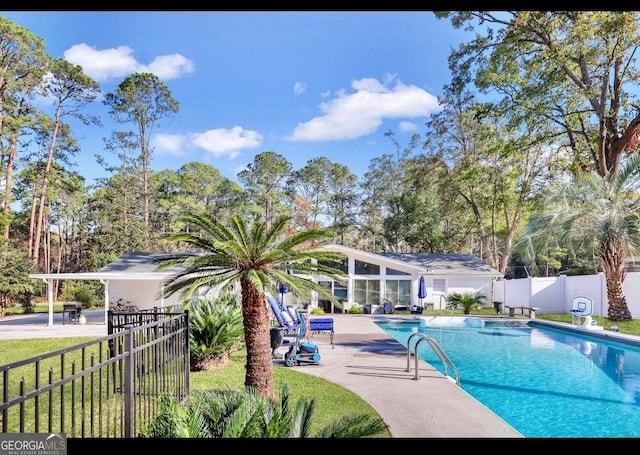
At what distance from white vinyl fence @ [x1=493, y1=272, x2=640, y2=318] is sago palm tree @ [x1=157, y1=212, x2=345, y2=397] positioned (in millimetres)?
15021

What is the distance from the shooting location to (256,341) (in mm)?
6473

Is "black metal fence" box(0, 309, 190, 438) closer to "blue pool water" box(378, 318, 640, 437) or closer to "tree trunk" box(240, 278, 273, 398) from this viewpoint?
"tree trunk" box(240, 278, 273, 398)

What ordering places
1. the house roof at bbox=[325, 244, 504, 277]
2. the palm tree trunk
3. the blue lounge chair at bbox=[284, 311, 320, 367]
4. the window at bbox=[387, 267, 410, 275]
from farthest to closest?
the window at bbox=[387, 267, 410, 275]
the house roof at bbox=[325, 244, 504, 277]
the palm tree trunk
the blue lounge chair at bbox=[284, 311, 320, 367]

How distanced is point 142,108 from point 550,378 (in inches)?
1206

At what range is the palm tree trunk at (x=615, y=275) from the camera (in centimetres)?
1562

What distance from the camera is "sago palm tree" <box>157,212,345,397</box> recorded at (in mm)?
6469

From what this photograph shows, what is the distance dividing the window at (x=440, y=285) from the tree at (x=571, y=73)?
8.53 metres

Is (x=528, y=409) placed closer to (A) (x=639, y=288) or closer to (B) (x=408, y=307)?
(A) (x=639, y=288)

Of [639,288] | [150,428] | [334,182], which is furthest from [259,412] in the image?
[334,182]

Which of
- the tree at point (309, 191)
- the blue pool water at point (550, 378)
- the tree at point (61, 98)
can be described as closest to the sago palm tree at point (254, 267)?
the blue pool water at point (550, 378)

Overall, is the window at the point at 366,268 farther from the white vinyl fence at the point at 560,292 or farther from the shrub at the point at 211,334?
the shrub at the point at 211,334

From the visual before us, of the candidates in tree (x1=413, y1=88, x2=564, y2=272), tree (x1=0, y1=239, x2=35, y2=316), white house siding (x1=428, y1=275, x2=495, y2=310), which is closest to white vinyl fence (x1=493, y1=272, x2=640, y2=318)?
white house siding (x1=428, y1=275, x2=495, y2=310)

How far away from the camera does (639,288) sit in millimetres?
15984

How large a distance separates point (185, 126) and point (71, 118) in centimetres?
768
